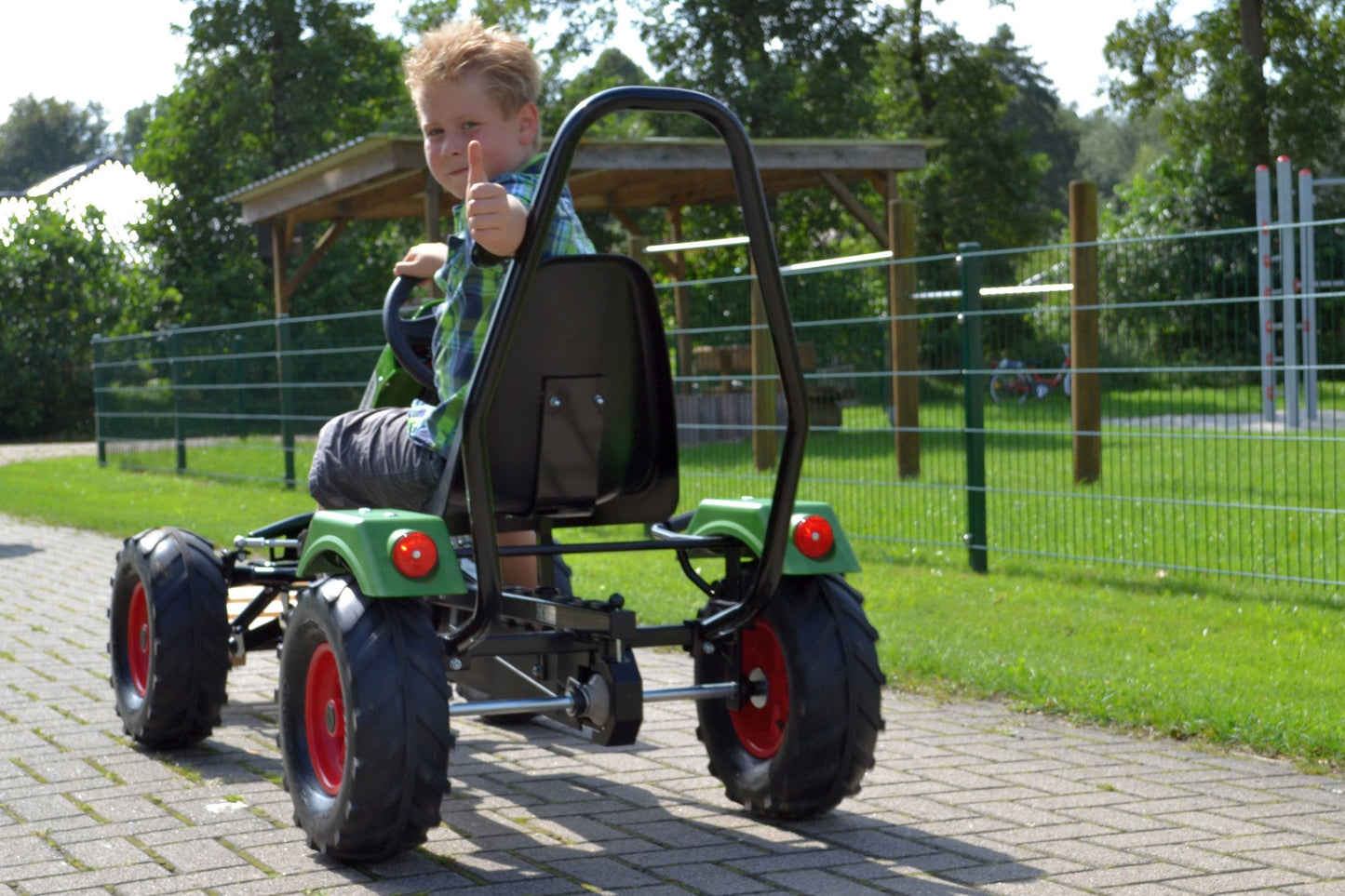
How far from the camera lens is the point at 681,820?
4.11 metres

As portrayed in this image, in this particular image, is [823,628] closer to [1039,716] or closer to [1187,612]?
Result: [1039,716]

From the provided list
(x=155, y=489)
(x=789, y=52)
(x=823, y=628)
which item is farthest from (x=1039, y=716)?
(x=789, y=52)

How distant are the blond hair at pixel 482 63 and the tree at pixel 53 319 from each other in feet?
89.3

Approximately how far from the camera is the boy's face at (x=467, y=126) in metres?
3.71

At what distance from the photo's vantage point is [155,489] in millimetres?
15719

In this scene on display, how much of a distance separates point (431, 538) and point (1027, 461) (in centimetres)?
557

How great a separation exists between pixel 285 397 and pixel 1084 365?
8364mm

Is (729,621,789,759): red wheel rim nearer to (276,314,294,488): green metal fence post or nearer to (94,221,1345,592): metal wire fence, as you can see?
(94,221,1345,592): metal wire fence

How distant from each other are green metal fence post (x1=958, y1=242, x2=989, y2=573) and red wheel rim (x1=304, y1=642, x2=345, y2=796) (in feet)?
16.6

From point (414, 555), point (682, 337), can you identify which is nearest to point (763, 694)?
point (414, 555)

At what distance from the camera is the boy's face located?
12.2 feet

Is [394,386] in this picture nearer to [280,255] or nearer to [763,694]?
[763,694]

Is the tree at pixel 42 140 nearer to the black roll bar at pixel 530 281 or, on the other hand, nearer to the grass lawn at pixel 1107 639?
the grass lawn at pixel 1107 639

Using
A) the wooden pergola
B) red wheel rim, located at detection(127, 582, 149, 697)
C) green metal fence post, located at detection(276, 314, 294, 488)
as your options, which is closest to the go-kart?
red wheel rim, located at detection(127, 582, 149, 697)
